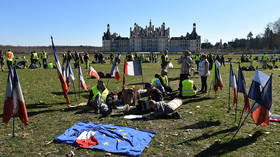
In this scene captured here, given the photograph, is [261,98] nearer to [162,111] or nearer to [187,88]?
[162,111]

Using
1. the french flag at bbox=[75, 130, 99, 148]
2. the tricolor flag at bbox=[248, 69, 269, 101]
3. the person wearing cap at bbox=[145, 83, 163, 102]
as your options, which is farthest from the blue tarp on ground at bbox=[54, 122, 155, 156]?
the tricolor flag at bbox=[248, 69, 269, 101]

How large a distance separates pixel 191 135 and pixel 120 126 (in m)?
2.04

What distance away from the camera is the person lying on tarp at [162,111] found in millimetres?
7117

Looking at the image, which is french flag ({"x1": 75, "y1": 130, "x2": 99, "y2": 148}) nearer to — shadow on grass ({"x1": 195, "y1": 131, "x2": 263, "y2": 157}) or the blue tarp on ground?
the blue tarp on ground

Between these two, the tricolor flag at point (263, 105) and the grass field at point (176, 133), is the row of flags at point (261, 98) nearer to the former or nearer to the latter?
the tricolor flag at point (263, 105)

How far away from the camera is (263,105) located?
5172mm

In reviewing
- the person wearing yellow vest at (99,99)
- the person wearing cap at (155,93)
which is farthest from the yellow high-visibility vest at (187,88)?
the person wearing yellow vest at (99,99)

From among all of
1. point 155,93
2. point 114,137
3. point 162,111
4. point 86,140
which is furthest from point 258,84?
point 86,140

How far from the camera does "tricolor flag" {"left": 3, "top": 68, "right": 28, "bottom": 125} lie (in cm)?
568

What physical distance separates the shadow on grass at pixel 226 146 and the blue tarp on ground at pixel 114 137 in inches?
55.7

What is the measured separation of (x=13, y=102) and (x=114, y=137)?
110 inches

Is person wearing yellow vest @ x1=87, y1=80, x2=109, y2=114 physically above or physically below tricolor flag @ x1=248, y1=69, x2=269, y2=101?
below

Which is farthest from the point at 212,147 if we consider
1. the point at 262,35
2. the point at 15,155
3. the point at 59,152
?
the point at 262,35

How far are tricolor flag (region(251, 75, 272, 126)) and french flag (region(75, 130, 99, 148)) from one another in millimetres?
3992
